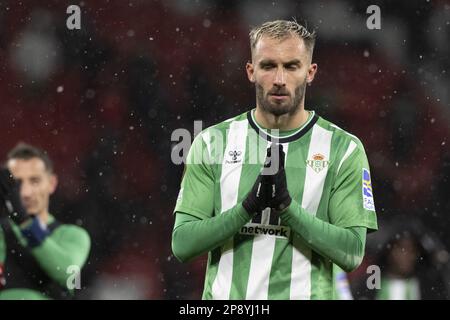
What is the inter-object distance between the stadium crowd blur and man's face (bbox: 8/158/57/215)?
22 centimetres

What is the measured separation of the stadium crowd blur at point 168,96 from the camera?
6090 millimetres

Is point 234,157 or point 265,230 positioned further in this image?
point 234,157

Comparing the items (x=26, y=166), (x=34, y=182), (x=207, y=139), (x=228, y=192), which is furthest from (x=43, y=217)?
(x=228, y=192)

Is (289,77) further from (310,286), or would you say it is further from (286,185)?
(310,286)

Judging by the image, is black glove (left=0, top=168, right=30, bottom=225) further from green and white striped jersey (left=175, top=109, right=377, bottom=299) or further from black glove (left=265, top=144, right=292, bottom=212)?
black glove (left=265, top=144, right=292, bottom=212)

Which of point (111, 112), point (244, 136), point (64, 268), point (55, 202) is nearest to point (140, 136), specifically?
point (111, 112)

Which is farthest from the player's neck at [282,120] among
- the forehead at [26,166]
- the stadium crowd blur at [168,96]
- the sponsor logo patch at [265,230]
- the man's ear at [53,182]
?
the man's ear at [53,182]

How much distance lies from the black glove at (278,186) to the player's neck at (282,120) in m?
0.28

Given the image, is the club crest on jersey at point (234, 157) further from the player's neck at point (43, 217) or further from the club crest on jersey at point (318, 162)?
the player's neck at point (43, 217)

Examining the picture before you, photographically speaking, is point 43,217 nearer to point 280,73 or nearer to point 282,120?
point 282,120

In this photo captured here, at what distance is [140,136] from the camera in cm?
624

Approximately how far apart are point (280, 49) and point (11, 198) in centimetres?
265

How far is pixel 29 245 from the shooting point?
5391 millimetres

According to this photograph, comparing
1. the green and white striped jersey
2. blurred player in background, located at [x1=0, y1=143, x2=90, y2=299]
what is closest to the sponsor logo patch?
the green and white striped jersey
